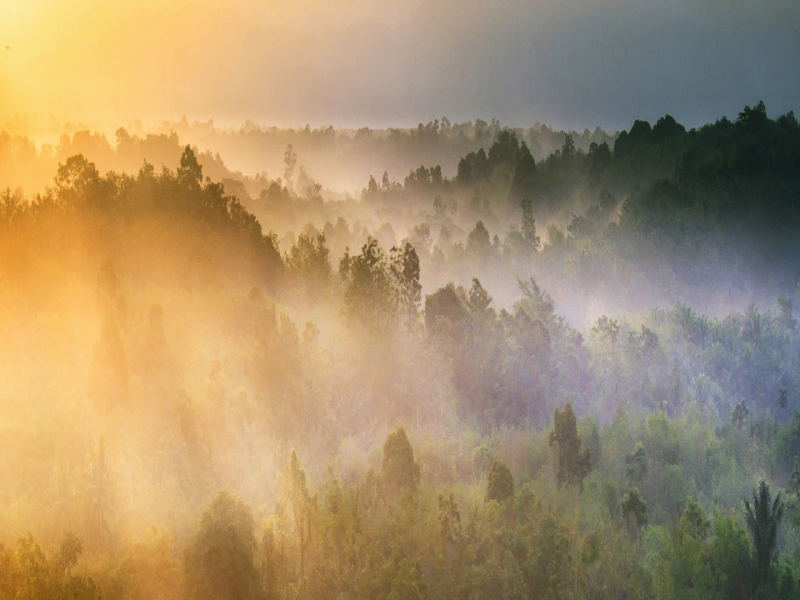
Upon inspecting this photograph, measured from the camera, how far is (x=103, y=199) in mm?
39594

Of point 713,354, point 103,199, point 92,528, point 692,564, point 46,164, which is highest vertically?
point 46,164

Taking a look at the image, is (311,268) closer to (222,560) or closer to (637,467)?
(637,467)

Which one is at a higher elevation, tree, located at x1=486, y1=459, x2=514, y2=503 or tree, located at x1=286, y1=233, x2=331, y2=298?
tree, located at x1=286, y1=233, x2=331, y2=298

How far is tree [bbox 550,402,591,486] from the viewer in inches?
708

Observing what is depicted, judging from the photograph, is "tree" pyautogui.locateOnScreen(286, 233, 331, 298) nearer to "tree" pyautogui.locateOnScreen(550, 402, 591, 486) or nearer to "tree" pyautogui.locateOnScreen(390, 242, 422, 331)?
"tree" pyautogui.locateOnScreen(390, 242, 422, 331)

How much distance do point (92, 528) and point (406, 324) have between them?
16.6 meters

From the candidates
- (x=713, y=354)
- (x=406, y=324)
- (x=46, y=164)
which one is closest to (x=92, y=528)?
(x=406, y=324)

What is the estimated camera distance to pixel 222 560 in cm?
1177

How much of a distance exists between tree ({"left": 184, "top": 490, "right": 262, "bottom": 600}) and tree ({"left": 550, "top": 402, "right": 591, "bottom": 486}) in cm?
963

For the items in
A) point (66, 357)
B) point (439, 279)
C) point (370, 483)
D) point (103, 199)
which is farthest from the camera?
point (439, 279)

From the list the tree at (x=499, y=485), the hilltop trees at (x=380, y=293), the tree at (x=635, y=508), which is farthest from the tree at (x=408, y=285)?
the tree at (x=635, y=508)

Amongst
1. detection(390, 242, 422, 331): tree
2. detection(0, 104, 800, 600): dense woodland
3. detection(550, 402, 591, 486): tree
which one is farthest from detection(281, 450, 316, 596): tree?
detection(390, 242, 422, 331): tree

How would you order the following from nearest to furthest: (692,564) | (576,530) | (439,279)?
(692,564)
(576,530)
(439,279)

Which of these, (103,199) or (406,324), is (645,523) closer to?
(406,324)
